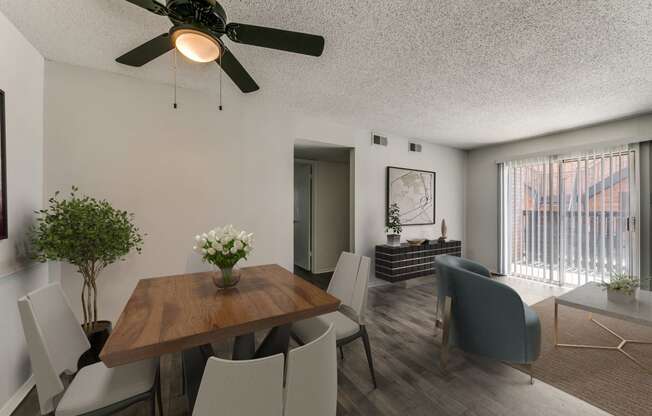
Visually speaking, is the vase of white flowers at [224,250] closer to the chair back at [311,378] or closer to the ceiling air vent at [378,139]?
the chair back at [311,378]

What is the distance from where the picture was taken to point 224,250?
62.1 inches

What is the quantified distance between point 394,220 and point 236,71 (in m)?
3.08

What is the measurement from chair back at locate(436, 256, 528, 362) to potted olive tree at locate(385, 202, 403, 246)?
5.97ft

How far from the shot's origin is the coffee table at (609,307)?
5.98 ft

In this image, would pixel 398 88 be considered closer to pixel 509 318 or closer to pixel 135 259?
pixel 509 318

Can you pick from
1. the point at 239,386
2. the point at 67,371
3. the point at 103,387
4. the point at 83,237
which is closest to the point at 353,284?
the point at 239,386

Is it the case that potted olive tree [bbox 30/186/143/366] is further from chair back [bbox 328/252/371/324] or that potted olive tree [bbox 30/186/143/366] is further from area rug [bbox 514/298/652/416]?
area rug [bbox 514/298/652/416]

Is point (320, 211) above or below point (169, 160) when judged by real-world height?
below

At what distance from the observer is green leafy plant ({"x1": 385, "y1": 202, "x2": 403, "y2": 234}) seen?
155 inches

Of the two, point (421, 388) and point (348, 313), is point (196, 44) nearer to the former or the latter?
point (348, 313)

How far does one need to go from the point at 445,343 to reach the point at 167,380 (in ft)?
6.87

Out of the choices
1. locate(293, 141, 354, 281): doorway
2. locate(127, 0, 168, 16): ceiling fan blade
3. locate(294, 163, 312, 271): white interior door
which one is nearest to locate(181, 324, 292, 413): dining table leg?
locate(127, 0, 168, 16): ceiling fan blade

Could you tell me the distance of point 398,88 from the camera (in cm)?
252

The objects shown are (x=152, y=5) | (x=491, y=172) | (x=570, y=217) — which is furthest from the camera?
(x=491, y=172)
